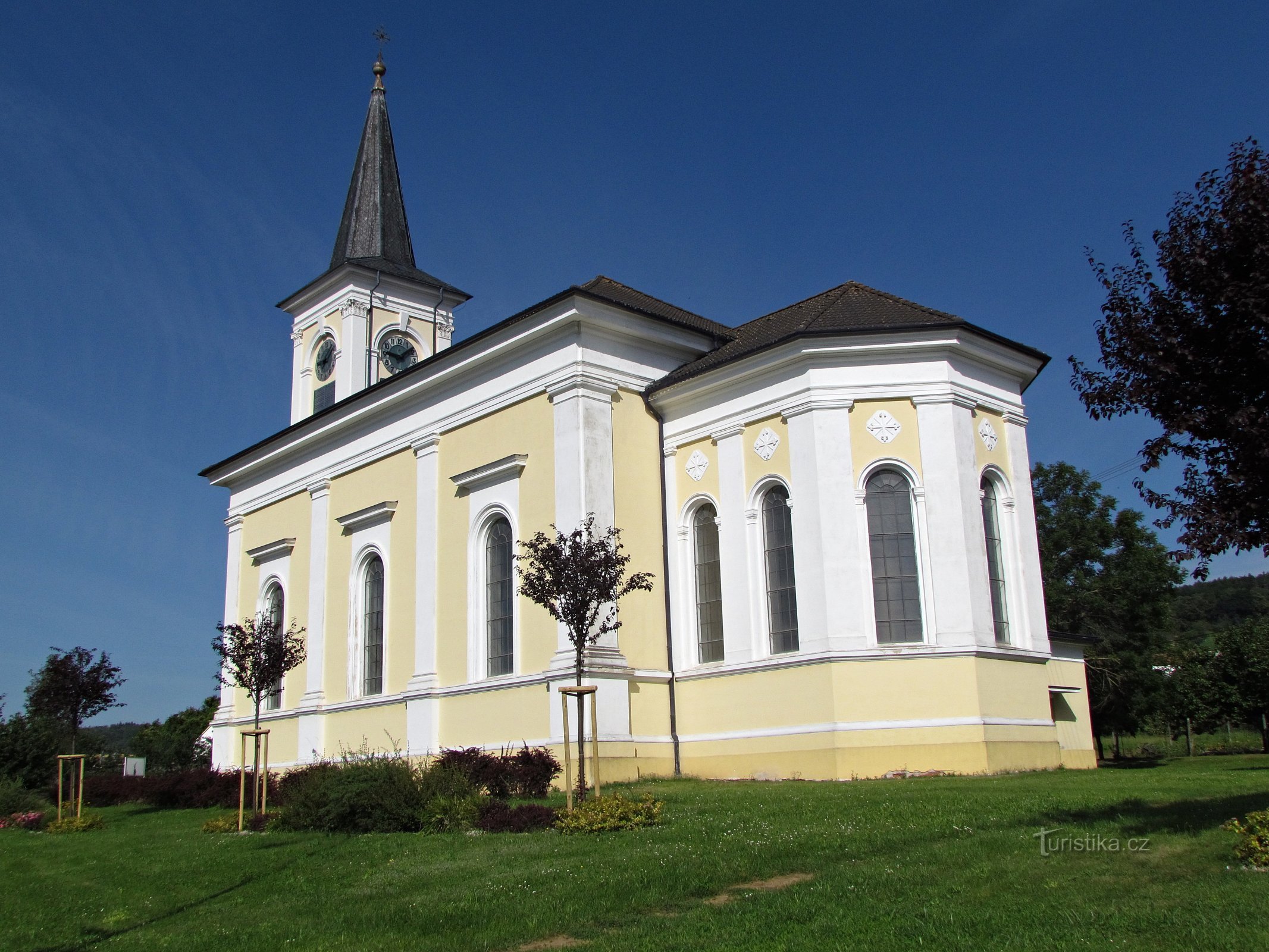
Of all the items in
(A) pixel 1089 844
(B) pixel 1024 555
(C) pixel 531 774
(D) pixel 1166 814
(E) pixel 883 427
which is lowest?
(A) pixel 1089 844

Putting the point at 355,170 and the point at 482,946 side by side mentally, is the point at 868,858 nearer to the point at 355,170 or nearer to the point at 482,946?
the point at 482,946

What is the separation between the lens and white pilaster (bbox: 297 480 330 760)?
103ft

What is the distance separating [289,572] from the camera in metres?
34.8

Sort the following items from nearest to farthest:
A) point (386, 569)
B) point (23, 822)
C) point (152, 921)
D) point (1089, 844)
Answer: point (1089, 844)
point (152, 921)
point (23, 822)
point (386, 569)

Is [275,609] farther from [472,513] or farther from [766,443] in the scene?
[766,443]

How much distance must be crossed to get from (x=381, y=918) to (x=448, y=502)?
18276mm

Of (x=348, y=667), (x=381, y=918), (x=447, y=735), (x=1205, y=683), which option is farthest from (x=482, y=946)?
(x=1205, y=683)

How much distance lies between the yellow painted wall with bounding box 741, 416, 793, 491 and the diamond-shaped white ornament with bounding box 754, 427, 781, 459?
5cm

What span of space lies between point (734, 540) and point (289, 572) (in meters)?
16.5

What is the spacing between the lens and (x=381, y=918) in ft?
33.7

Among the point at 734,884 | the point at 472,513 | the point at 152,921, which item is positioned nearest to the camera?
the point at 734,884

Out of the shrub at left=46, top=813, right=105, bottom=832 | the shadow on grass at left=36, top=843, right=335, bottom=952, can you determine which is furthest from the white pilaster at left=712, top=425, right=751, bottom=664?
the shrub at left=46, top=813, right=105, bottom=832

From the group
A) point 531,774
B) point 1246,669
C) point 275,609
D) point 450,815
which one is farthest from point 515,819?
point 1246,669

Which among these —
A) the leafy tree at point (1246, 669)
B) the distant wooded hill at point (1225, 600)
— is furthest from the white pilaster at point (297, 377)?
the distant wooded hill at point (1225, 600)
